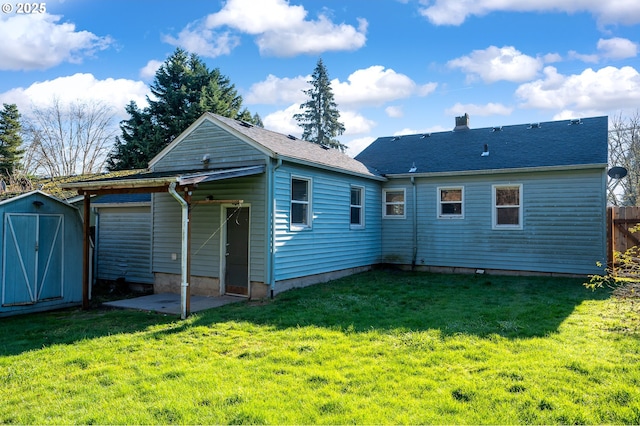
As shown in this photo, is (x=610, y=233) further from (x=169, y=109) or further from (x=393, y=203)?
(x=169, y=109)

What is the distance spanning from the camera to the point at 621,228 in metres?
10.8

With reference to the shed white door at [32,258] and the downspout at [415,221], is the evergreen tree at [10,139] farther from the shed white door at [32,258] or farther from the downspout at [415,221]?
the downspout at [415,221]

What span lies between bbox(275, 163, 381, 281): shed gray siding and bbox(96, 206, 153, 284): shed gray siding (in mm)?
4114

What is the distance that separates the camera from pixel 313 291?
935 centimetres

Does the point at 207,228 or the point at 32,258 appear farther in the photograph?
the point at 207,228

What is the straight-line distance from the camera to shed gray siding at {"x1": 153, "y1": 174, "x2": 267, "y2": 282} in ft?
29.6

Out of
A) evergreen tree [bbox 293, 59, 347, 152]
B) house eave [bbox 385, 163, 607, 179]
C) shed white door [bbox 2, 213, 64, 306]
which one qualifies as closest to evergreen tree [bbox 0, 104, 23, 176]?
evergreen tree [bbox 293, 59, 347, 152]

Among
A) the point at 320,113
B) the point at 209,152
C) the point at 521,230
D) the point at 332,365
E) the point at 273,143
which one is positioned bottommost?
the point at 332,365

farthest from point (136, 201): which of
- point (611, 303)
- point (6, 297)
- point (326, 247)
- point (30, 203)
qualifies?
point (611, 303)

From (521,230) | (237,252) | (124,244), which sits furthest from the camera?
(521,230)

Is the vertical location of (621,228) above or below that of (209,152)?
below

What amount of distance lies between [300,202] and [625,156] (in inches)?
924

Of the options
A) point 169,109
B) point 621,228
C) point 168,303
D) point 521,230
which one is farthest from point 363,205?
point 169,109

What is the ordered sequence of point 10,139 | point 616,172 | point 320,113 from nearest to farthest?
1. point 616,172
2. point 10,139
3. point 320,113
